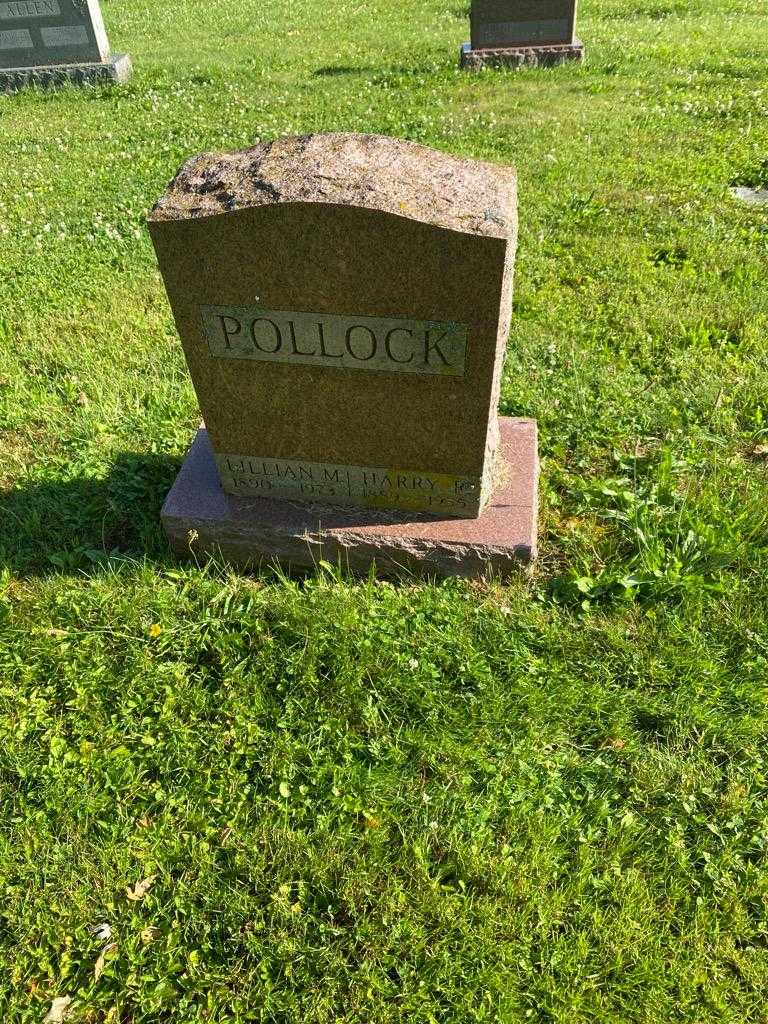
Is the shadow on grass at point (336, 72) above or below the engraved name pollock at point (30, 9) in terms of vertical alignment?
below

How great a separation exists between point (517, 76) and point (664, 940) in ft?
36.0

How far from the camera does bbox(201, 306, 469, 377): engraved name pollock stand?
8.79 feet

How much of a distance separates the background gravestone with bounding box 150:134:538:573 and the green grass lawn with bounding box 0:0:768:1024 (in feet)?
0.88

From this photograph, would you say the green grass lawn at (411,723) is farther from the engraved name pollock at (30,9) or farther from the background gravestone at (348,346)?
the engraved name pollock at (30,9)

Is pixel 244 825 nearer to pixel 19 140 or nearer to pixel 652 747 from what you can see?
pixel 652 747

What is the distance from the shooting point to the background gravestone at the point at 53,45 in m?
10.6

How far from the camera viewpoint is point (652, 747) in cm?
262

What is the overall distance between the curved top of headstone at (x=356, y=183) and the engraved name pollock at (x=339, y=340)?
0.38 meters

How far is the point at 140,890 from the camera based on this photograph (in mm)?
2322

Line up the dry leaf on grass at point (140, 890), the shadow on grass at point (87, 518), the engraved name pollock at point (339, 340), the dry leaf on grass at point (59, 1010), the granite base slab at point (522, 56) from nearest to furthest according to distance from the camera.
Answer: the dry leaf on grass at point (59, 1010)
the dry leaf on grass at point (140, 890)
the engraved name pollock at point (339, 340)
the shadow on grass at point (87, 518)
the granite base slab at point (522, 56)

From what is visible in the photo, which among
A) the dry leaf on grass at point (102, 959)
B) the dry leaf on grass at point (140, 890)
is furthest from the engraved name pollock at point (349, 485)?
the dry leaf on grass at point (102, 959)

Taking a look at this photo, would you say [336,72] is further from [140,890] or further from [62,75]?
[140,890]

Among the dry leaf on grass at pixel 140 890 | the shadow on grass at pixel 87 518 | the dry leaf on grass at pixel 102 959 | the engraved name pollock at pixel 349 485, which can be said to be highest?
the engraved name pollock at pixel 349 485

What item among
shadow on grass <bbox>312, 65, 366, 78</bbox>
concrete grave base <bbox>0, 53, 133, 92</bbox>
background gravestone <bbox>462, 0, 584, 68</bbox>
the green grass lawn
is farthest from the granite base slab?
the green grass lawn
